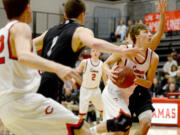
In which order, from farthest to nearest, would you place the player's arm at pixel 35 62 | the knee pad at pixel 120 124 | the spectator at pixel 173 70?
1. the spectator at pixel 173 70
2. the knee pad at pixel 120 124
3. the player's arm at pixel 35 62

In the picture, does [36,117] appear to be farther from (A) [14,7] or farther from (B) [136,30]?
(B) [136,30]

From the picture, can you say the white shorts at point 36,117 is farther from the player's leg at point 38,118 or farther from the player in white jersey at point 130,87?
the player in white jersey at point 130,87

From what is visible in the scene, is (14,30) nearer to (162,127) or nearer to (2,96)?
(2,96)

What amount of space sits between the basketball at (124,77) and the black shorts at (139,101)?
0.43 m

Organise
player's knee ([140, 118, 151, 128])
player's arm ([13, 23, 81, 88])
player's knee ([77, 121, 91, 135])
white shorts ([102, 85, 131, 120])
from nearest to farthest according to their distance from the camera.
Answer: player's arm ([13, 23, 81, 88]) < player's knee ([77, 121, 91, 135]) < white shorts ([102, 85, 131, 120]) < player's knee ([140, 118, 151, 128])

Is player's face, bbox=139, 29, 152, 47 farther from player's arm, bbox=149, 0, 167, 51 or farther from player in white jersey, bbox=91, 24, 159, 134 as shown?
player's arm, bbox=149, 0, 167, 51

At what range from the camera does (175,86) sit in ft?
35.3

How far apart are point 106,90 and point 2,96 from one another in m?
2.29

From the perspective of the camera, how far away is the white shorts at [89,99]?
8.81 metres

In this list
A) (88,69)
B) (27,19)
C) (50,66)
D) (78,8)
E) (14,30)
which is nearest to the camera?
(50,66)

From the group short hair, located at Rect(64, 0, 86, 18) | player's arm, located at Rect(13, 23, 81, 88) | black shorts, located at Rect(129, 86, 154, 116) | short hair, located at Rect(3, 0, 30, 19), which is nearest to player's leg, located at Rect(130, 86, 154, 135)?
black shorts, located at Rect(129, 86, 154, 116)

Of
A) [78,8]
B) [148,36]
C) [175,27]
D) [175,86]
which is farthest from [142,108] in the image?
[175,27]

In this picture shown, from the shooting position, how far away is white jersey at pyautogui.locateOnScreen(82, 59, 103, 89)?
29.7ft

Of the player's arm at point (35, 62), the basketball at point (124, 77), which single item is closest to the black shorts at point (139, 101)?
the basketball at point (124, 77)
